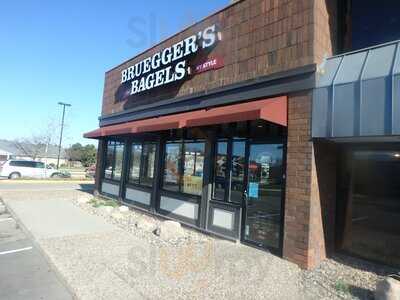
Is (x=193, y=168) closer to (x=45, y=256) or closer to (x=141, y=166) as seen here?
(x=141, y=166)

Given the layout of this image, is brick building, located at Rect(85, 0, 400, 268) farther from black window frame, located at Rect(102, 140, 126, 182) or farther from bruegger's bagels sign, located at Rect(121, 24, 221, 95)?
black window frame, located at Rect(102, 140, 126, 182)

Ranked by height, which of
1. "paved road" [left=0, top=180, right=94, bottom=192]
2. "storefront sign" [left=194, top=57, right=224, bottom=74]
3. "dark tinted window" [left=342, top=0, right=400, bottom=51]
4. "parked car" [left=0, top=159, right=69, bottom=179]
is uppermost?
"dark tinted window" [left=342, top=0, right=400, bottom=51]

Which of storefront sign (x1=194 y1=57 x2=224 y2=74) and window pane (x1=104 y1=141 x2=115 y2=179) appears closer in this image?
storefront sign (x1=194 y1=57 x2=224 y2=74)

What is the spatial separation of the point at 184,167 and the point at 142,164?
Result: 287 centimetres

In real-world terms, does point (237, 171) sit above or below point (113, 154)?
below

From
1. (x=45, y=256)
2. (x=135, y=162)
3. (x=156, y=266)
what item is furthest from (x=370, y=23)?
(x=135, y=162)

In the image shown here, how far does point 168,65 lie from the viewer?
1106cm

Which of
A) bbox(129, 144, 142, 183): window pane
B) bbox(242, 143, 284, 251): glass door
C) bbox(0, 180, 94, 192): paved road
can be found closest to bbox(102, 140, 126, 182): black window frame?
bbox(129, 144, 142, 183): window pane

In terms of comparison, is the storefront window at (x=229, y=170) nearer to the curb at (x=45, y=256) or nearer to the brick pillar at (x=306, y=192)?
the brick pillar at (x=306, y=192)

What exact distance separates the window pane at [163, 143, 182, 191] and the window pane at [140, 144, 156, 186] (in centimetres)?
82

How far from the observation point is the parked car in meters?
30.4

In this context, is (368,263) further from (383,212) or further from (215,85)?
(215,85)

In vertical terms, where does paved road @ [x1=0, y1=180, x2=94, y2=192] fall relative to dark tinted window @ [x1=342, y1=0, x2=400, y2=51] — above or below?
below

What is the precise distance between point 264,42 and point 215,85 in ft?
5.77
